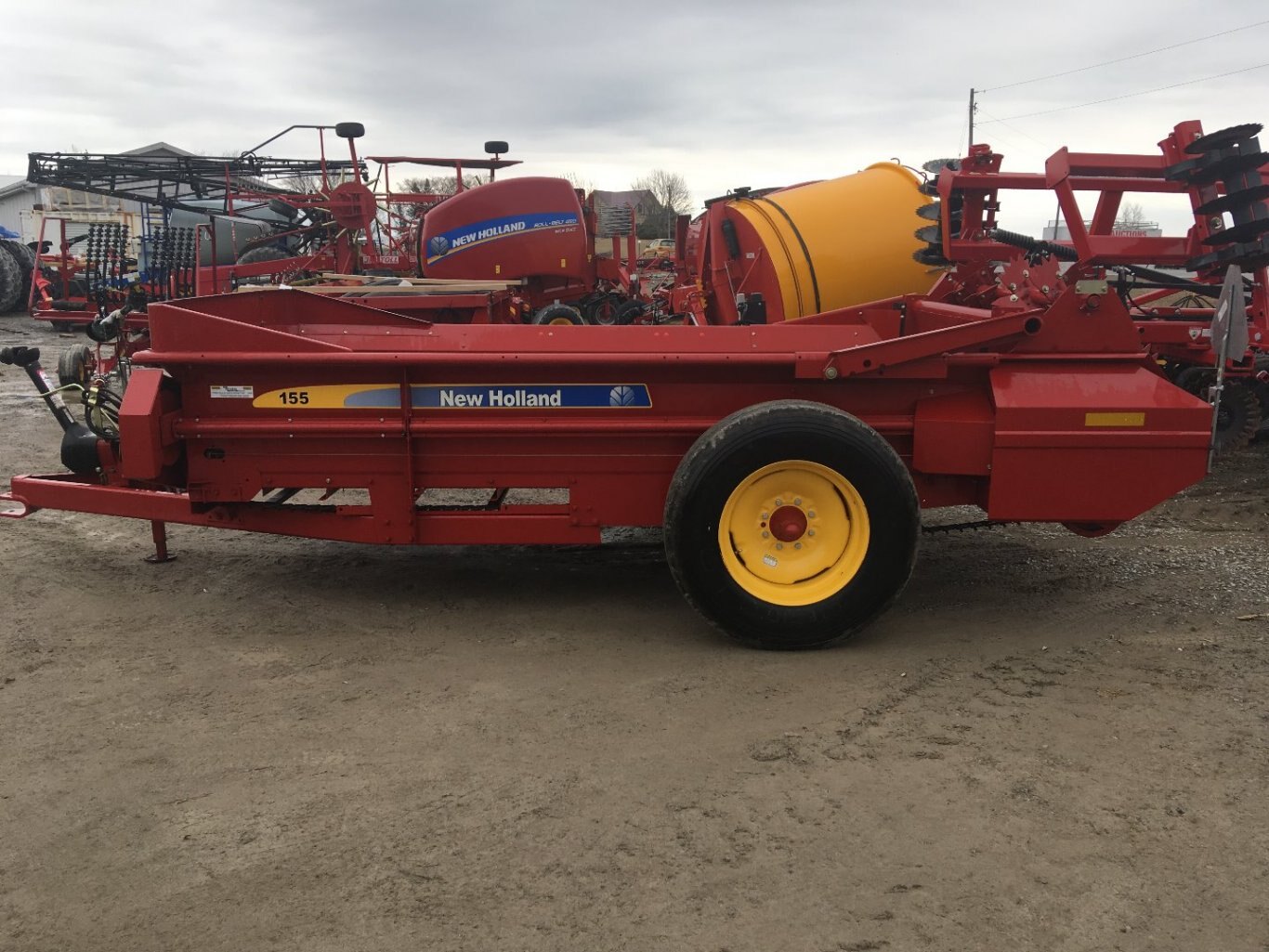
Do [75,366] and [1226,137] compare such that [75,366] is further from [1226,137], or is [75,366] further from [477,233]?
[1226,137]

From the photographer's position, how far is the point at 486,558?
5.16 metres

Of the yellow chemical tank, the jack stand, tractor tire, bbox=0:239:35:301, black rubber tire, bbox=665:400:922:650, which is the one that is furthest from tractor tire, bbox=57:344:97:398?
tractor tire, bbox=0:239:35:301

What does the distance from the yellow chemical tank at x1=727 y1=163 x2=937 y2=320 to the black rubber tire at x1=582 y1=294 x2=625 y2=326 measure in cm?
596

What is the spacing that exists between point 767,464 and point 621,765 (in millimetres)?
1352

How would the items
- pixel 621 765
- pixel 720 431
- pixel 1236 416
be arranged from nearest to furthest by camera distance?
pixel 621 765 < pixel 720 431 < pixel 1236 416

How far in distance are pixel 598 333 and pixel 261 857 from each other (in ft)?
8.10

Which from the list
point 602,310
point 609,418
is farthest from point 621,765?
point 602,310

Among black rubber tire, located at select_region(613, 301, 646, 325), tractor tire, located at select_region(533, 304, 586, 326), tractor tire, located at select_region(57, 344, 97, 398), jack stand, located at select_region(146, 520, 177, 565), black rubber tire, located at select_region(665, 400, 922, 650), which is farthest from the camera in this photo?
black rubber tire, located at select_region(613, 301, 646, 325)

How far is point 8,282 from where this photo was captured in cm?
2130

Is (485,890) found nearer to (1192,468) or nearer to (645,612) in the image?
(645,612)

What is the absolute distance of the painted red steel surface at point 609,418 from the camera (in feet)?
12.9

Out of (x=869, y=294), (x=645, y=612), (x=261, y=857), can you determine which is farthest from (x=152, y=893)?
(x=869, y=294)

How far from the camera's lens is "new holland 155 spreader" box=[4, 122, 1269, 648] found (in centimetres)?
380

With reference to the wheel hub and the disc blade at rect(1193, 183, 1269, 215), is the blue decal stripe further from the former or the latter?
the wheel hub
